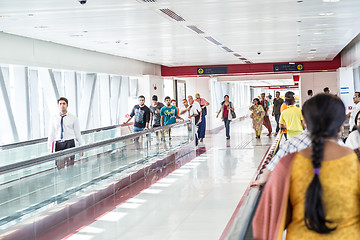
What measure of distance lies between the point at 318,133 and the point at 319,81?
984 inches

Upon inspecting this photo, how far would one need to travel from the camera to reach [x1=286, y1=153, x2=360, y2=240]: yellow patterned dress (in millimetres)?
2217

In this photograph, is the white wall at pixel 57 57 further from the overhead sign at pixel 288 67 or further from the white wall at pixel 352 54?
the white wall at pixel 352 54

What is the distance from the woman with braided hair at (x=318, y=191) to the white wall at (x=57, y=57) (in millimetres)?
11063

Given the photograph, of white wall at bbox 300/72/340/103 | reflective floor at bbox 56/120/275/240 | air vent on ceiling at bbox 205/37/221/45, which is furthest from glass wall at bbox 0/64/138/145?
white wall at bbox 300/72/340/103

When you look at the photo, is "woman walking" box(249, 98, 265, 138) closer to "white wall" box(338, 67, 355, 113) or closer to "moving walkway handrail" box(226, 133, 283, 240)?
"white wall" box(338, 67, 355, 113)

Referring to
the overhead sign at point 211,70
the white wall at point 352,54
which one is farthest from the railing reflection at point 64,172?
the overhead sign at point 211,70

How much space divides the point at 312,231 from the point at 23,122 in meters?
15.6

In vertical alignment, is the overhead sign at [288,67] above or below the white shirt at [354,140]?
above

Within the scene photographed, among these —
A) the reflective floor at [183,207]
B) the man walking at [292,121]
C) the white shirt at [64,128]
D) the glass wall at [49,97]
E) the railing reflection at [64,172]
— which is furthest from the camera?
the glass wall at [49,97]

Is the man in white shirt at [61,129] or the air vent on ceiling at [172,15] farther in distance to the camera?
the air vent on ceiling at [172,15]

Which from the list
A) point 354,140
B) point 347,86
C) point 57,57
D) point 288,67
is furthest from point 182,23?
point 288,67

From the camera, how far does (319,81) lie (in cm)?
2627

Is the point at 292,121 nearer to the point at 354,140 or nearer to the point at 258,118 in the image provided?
the point at 354,140

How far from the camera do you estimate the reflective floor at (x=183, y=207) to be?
263 inches
